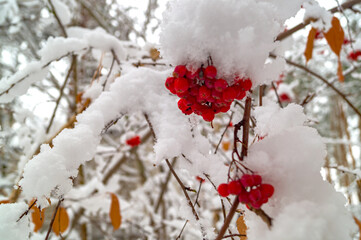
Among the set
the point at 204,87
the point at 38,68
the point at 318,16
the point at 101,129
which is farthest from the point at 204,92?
the point at 38,68

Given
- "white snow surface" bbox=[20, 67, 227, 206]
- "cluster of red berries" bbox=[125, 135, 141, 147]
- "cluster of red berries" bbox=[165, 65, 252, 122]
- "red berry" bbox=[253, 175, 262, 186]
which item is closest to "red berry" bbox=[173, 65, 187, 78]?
"cluster of red berries" bbox=[165, 65, 252, 122]

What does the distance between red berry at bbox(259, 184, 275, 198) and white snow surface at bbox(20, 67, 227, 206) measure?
0.23 meters

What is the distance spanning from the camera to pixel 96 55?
189 centimetres

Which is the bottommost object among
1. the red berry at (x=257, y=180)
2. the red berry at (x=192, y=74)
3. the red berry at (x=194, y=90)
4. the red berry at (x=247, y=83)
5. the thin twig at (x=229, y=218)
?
the thin twig at (x=229, y=218)

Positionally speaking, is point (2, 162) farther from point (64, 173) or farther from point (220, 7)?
point (220, 7)

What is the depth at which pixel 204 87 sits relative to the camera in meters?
0.72

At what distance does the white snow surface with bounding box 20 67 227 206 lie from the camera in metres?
0.76

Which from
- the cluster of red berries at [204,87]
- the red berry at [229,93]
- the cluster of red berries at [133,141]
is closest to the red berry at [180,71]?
the cluster of red berries at [204,87]

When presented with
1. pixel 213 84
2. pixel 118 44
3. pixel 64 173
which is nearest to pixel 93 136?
pixel 64 173

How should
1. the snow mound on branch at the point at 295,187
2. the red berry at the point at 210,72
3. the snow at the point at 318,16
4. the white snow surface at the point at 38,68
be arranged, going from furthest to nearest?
the white snow surface at the point at 38,68 → the snow at the point at 318,16 → the red berry at the point at 210,72 → the snow mound on branch at the point at 295,187

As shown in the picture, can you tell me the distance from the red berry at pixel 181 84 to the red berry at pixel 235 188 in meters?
0.28

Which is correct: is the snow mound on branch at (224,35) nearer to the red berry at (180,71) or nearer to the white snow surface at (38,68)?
the red berry at (180,71)

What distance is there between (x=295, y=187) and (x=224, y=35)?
0.42 metres

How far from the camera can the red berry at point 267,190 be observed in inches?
23.3
